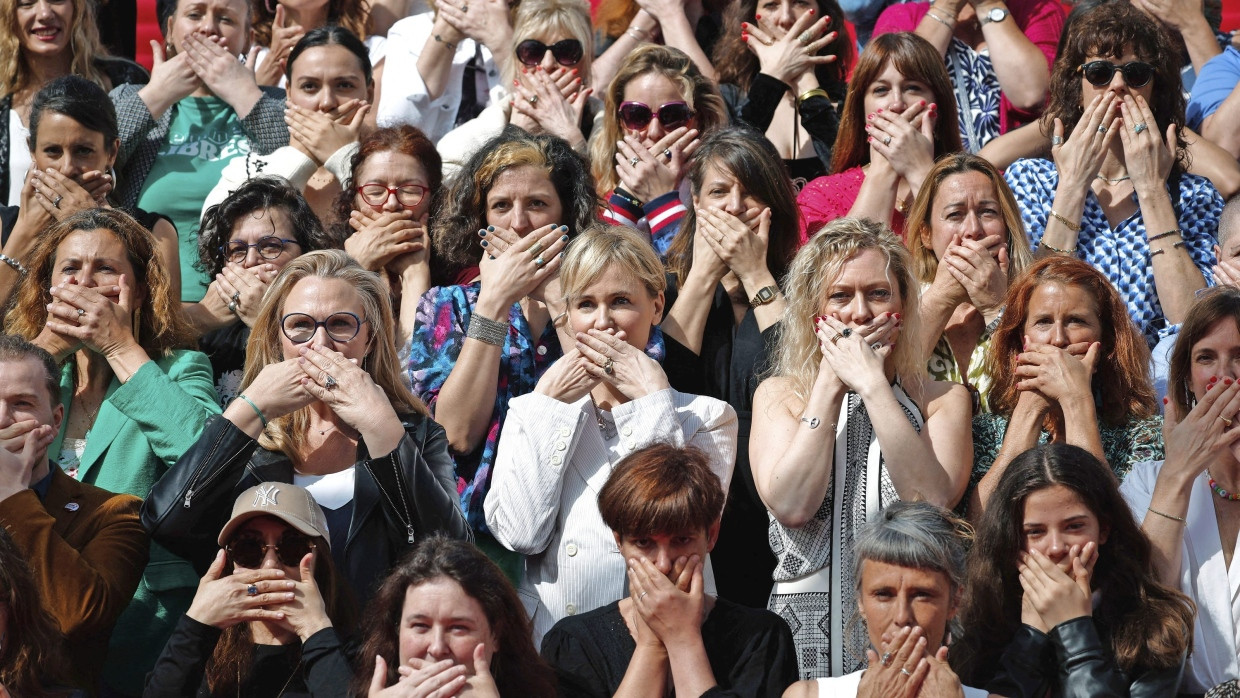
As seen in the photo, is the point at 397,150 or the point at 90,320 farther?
the point at 397,150

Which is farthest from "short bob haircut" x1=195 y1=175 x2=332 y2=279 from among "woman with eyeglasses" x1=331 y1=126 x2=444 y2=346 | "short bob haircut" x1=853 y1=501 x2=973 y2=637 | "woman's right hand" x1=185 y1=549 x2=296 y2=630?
"short bob haircut" x1=853 y1=501 x2=973 y2=637

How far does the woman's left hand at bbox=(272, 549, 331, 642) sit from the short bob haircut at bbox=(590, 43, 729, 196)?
3.00 meters

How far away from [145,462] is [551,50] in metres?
3.13

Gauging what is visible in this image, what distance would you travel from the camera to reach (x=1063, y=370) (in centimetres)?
562

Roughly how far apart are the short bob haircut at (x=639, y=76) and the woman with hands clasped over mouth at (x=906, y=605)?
2950 millimetres

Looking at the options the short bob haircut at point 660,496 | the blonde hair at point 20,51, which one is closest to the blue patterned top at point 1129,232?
the short bob haircut at point 660,496

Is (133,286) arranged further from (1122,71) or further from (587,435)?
(1122,71)

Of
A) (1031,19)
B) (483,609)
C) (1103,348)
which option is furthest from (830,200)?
(483,609)

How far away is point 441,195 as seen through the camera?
677 cm

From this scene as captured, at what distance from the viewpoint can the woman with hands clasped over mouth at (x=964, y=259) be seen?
6141 mm

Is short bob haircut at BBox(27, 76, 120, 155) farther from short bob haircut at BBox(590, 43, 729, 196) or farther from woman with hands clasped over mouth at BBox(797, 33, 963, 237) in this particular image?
woman with hands clasped over mouth at BBox(797, 33, 963, 237)

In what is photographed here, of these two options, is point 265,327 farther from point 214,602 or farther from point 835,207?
point 835,207

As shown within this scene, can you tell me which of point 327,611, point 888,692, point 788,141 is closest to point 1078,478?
point 888,692

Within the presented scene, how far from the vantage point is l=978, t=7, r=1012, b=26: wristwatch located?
26.3ft
